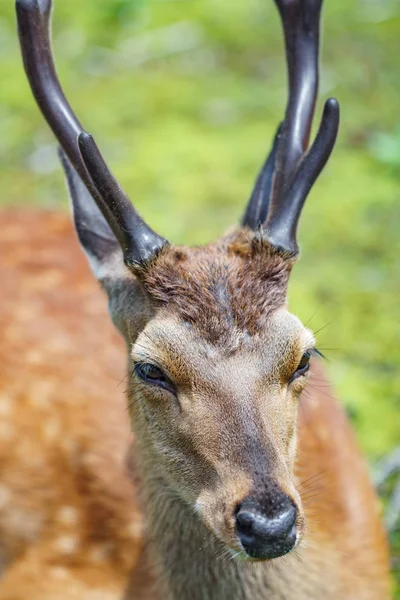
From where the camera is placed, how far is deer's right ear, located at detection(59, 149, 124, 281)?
366cm

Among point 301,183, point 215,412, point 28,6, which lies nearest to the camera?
point 215,412

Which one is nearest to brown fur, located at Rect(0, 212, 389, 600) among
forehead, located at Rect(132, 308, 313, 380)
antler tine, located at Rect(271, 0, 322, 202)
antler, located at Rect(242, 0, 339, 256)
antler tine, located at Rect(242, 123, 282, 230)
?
forehead, located at Rect(132, 308, 313, 380)

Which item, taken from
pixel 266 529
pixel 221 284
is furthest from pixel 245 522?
pixel 221 284

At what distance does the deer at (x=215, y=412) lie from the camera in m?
2.92

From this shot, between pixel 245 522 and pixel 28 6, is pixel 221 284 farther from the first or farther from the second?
Result: pixel 28 6

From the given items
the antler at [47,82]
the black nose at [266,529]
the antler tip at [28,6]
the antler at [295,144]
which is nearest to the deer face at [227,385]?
the black nose at [266,529]

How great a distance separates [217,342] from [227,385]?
0.46 ft

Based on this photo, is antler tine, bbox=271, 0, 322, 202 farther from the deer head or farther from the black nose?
the black nose

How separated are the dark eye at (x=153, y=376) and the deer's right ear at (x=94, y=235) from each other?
1.86ft

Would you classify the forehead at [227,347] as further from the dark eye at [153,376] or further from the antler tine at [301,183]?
the antler tine at [301,183]

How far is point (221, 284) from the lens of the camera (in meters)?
3.13

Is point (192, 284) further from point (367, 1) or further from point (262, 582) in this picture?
point (367, 1)

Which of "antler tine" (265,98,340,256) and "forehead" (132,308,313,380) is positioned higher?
"antler tine" (265,98,340,256)

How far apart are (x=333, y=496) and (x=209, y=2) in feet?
22.0
